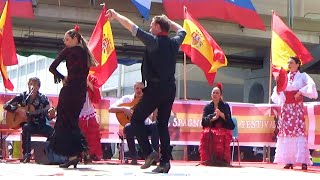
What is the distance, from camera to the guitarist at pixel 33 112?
788cm

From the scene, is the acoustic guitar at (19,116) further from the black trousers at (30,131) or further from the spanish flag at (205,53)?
the spanish flag at (205,53)

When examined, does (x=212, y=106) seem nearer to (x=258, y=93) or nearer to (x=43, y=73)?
(x=258, y=93)

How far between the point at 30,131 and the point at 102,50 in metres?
2.33

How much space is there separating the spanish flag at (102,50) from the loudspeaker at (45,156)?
1608mm

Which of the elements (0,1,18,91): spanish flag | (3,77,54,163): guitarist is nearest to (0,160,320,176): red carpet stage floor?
(3,77,54,163): guitarist

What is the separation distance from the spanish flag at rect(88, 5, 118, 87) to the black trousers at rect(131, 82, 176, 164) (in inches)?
139

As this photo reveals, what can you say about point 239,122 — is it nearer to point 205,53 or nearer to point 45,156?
point 205,53

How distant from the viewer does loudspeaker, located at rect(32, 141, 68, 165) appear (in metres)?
7.20

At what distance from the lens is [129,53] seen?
74.0ft

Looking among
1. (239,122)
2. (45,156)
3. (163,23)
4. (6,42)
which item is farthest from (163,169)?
A: (239,122)

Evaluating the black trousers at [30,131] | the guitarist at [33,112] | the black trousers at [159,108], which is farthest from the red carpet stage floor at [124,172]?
the guitarist at [33,112]

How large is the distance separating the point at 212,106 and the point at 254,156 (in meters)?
4.26

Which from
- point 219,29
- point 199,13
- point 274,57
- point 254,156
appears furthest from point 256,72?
point 274,57

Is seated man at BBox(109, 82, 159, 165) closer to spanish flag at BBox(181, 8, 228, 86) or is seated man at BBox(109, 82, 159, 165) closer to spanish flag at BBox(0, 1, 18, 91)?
spanish flag at BBox(0, 1, 18, 91)
